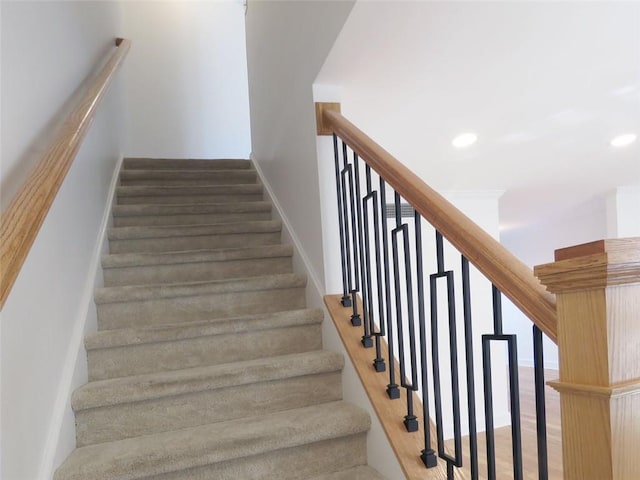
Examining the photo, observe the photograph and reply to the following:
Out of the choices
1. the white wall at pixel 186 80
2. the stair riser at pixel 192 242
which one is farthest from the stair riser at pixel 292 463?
the white wall at pixel 186 80

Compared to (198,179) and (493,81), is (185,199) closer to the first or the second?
(198,179)

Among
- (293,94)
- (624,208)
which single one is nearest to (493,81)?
(293,94)

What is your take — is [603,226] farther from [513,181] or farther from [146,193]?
[146,193]

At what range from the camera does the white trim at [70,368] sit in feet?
4.19

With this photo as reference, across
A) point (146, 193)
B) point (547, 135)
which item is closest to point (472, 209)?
point (547, 135)

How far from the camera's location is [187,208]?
9.29ft

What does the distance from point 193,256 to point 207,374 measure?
843mm

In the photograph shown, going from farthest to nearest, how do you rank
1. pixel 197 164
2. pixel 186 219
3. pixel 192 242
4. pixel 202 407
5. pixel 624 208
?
pixel 624 208 < pixel 197 164 < pixel 186 219 < pixel 192 242 < pixel 202 407

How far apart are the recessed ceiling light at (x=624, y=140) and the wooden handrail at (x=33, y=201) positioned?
315 cm

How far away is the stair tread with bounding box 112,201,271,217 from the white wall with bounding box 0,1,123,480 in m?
0.57

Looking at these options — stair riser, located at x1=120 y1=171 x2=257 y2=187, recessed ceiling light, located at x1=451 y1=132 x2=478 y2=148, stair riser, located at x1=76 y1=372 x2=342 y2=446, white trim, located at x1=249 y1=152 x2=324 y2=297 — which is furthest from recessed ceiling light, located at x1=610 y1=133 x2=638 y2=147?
stair riser, located at x1=76 y1=372 x2=342 y2=446

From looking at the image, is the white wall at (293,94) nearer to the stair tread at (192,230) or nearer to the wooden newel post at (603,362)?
the stair tread at (192,230)

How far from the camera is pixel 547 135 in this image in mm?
2930

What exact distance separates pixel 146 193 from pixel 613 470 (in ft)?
9.49
